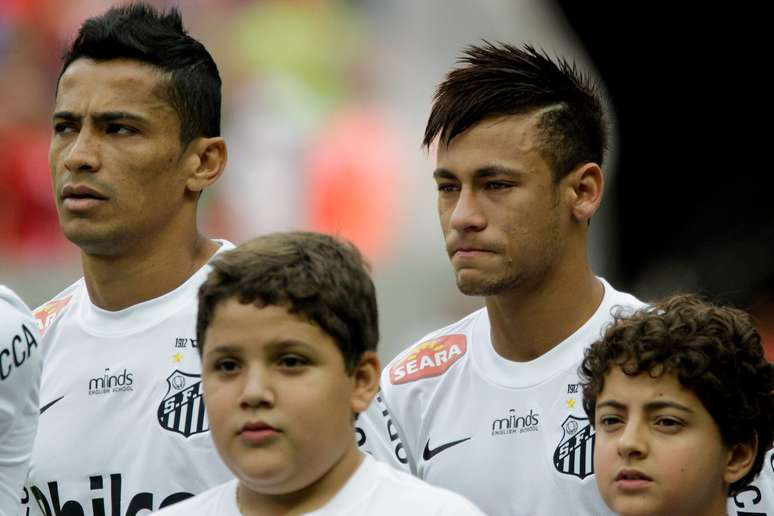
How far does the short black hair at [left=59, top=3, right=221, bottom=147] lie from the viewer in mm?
5395

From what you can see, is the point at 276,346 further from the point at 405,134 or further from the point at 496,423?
the point at 405,134

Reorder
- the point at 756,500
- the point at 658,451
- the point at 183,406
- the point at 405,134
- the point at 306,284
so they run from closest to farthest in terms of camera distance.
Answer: the point at 306,284 → the point at 658,451 → the point at 756,500 → the point at 183,406 → the point at 405,134

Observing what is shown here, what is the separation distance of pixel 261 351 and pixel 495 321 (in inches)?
70.4

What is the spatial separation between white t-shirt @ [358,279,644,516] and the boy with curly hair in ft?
1.31

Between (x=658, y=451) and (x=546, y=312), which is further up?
(x=546, y=312)

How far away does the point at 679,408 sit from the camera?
173 inches

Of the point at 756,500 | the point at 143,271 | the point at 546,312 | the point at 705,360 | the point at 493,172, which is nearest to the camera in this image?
the point at 705,360

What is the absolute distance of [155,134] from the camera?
5.31m

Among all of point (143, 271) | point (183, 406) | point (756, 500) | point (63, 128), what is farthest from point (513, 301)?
point (63, 128)

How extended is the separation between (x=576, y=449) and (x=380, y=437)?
0.61 metres

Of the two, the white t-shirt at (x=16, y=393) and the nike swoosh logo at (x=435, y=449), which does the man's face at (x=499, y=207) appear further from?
the white t-shirt at (x=16, y=393)

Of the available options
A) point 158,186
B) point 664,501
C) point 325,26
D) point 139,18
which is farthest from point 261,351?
point 325,26

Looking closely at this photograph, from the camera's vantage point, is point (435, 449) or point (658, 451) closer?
point (658, 451)

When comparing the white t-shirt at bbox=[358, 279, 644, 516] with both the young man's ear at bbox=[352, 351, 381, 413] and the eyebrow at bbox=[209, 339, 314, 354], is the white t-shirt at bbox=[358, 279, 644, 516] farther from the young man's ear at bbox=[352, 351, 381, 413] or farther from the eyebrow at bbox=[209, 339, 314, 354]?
the eyebrow at bbox=[209, 339, 314, 354]
